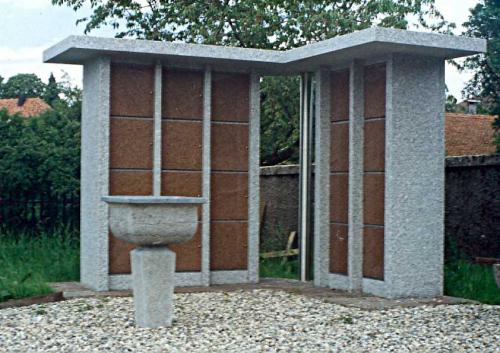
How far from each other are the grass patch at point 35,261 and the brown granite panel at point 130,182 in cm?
139

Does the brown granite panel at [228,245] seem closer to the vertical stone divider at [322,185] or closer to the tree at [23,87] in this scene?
the vertical stone divider at [322,185]

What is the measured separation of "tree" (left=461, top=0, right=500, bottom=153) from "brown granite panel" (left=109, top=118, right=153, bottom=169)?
9.08 meters

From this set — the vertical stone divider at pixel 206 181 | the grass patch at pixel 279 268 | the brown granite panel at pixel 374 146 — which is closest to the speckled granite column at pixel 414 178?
the brown granite panel at pixel 374 146

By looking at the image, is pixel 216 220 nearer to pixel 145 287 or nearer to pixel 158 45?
pixel 158 45

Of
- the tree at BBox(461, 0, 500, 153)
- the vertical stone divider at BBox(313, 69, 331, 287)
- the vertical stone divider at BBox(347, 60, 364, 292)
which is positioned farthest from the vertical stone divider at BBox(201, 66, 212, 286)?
the tree at BBox(461, 0, 500, 153)

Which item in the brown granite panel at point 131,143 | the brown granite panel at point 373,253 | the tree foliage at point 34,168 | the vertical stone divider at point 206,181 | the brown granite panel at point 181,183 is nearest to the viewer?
the brown granite panel at point 373,253

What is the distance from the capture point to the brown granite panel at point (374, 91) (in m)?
10.4

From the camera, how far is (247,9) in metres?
18.0

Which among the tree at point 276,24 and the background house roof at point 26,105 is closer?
the tree at point 276,24

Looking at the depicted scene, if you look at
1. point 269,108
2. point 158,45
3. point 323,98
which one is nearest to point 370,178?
point 323,98

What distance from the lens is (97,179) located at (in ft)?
34.9

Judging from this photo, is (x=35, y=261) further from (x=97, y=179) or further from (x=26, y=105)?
(x=26, y=105)

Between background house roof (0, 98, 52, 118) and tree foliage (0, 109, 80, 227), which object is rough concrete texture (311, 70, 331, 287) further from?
background house roof (0, 98, 52, 118)

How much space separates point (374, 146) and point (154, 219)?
3.42 meters
